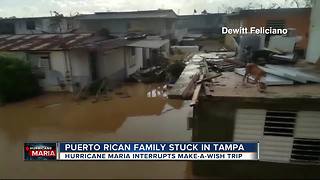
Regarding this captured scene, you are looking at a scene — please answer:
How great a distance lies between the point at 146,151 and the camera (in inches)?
306

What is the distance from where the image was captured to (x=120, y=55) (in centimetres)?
1898

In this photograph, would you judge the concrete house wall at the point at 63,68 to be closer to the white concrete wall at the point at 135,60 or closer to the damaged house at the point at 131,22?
the white concrete wall at the point at 135,60

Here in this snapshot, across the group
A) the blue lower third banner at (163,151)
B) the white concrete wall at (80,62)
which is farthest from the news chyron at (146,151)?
the white concrete wall at (80,62)

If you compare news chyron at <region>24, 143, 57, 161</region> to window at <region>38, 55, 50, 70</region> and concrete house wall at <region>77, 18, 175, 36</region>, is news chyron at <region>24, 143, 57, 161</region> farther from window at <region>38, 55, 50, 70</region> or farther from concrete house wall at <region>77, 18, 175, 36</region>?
concrete house wall at <region>77, 18, 175, 36</region>

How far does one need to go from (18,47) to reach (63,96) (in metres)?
4.10

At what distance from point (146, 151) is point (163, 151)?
588mm

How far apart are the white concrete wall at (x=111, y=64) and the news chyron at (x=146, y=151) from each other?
32.1ft

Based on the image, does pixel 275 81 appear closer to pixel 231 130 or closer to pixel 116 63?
pixel 231 130

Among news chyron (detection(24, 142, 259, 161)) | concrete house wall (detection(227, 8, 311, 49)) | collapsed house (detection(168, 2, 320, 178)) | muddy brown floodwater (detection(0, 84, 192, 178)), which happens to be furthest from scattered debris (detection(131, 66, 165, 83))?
collapsed house (detection(168, 2, 320, 178))

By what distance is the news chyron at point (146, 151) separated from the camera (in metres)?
6.80

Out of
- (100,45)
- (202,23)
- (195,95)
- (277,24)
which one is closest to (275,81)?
(195,95)

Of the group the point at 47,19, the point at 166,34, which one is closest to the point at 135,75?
the point at 166,34

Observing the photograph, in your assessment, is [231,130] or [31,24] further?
[31,24]

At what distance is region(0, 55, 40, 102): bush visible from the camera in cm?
1437
